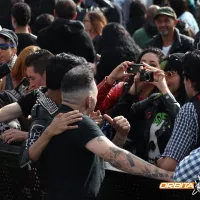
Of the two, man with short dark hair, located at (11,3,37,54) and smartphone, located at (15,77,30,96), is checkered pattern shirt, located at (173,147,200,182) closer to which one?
smartphone, located at (15,77,30,96)

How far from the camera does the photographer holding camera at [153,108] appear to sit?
19.1ft

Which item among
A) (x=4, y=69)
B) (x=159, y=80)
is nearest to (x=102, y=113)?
(x=159, y=80)

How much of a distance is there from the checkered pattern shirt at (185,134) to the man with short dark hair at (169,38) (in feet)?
13.4

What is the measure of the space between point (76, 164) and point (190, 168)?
0.86 m

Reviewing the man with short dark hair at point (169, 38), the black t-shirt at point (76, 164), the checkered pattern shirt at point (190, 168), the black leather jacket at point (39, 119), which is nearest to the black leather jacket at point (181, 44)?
the man with short dark hair at point (169, 38)

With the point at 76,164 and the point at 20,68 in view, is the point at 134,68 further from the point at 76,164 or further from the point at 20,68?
the point at 76,164

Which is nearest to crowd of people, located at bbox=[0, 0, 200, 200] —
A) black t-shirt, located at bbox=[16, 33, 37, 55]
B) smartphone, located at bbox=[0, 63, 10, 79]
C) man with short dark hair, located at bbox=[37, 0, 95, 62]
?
smartphone, located at bbox=[0, 63, 10, 79]

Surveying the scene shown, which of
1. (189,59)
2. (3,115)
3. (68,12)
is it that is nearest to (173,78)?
(189,59)

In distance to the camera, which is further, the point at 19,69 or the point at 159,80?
the point at 19,69

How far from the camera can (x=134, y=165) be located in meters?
4.82

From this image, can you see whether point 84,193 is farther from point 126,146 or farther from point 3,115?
point 3,115

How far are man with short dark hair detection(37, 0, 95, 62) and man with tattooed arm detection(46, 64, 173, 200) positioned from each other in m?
4.57

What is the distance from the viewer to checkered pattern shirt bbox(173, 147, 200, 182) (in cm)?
435

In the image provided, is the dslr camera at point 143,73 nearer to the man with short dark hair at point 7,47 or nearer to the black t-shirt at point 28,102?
the black t-shirt at point 28,102
